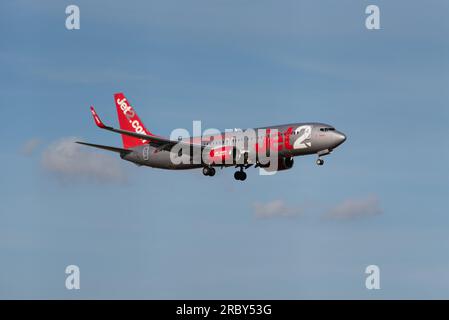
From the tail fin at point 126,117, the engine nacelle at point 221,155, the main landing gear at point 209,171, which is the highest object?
the tail fin at point 126,117

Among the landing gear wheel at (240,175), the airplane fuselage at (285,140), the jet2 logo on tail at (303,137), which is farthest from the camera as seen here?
the landing gear wheel at (240,175)

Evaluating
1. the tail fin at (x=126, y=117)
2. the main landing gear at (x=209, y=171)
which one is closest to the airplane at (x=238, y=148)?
the main landing gear at (x=209, y=171)

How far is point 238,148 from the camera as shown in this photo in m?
92.8

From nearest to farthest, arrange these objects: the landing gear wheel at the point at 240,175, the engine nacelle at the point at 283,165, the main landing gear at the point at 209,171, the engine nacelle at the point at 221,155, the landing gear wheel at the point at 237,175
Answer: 1. the engine nacelle at the point at 221,155
2. the engine nacelle at the point at 283,165
3. the main landing gear at the point at 209,171
4. the landing gear wheel at the point at 240,175
5. the landing gear wheel at the point at 237,175

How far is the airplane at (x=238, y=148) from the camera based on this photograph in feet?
290

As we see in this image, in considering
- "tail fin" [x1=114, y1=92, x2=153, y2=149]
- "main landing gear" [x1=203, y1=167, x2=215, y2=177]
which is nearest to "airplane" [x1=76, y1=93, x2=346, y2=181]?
"main landing gear" [x1=203, y1=167, x2=215, y2=177]

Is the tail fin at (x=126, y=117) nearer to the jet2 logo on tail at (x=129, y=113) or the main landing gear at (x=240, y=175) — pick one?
the jet2 logo on tail at (x=129, y=113)

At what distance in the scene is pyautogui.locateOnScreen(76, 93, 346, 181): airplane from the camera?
88.3 metres

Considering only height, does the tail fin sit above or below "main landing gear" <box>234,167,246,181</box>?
above

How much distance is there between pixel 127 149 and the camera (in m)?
102

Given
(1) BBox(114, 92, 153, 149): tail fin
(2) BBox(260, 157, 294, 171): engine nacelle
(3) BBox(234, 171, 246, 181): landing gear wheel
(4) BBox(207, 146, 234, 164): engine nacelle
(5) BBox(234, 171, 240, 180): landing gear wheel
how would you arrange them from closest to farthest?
(4) BBox(207, 146, 234, 164): engine nacelle, (2) BBox(260, 157, 294, 171): engine nacelle, (3) BBox(234, 171, 246, 181): landing gear wheel, (5) BBox(234, 171, 240, 180): landing gear wheel, (1) BBox(114, 92, 153, 149): tail fin

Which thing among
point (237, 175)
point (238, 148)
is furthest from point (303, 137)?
point (237, 175)

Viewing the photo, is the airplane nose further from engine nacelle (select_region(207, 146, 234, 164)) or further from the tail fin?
the tail fin
